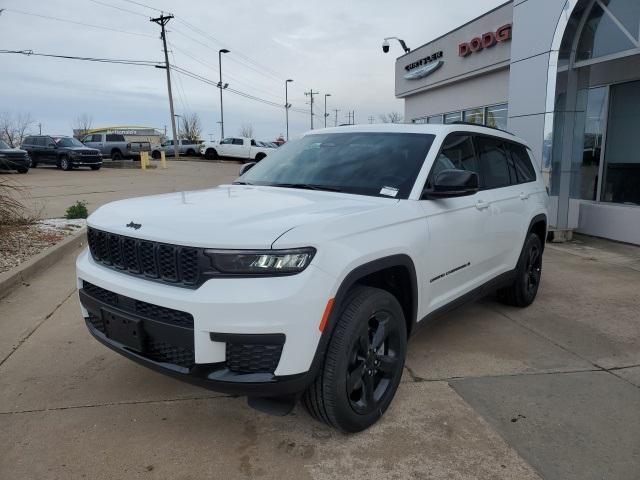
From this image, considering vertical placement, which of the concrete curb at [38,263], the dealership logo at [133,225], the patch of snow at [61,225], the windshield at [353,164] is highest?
the windshield at [353,164]

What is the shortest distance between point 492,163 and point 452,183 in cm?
150

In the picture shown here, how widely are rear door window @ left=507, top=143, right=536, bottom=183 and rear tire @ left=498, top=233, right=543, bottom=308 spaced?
22.6 inches

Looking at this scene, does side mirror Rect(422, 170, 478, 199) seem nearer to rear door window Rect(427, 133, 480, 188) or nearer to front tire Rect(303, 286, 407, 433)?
rear door window Rect(427, 133, 480, 188)

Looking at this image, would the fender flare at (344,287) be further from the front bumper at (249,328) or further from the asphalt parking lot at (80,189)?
the asphalt parking lot at (80,189)

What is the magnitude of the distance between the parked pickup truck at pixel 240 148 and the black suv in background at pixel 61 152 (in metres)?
10.7

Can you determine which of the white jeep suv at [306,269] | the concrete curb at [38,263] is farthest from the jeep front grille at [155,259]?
the concrete curb at [38,263]

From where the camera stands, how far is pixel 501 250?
4363 mm

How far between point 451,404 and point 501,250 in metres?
1.65

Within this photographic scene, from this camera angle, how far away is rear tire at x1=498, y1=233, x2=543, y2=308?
4.88 meters

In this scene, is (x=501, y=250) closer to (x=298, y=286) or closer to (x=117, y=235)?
(x=298, y=286)

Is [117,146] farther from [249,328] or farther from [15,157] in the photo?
[249,328]


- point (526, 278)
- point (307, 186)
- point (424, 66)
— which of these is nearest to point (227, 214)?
point (307, 186)

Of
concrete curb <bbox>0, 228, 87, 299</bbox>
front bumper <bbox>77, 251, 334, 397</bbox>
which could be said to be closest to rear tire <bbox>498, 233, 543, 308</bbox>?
front bumper <bbox>77, 251, 334, 397</bbox>

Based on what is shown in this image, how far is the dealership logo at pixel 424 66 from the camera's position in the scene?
58.0 feet
